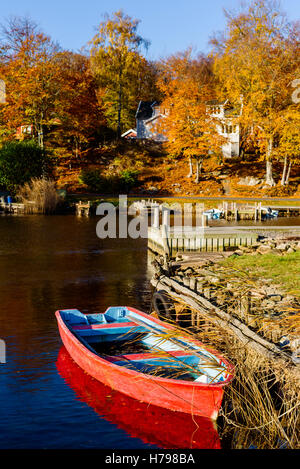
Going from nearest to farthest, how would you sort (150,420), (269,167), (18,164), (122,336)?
1. (150,420)
2. (122,336)
3. (18,164)
4. (269,167)

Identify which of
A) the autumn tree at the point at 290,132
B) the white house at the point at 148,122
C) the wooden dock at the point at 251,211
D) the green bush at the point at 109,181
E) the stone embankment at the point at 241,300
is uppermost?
the white house at the point at 148,122

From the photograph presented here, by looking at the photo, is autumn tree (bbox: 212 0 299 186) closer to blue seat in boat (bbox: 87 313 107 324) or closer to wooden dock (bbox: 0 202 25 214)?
wooden dock (bbox: 0 202 25 214)

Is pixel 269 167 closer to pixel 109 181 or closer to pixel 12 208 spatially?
pixel 109 181

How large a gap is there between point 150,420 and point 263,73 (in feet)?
195

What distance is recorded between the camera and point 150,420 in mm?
9914

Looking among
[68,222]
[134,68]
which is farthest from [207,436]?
[134,68]

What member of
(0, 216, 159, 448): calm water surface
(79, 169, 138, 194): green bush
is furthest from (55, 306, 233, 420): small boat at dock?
(79, 169, 138, 194): green bush

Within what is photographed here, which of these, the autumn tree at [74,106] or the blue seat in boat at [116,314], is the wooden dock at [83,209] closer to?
the autumn tree at [74,106]

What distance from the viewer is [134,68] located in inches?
3061

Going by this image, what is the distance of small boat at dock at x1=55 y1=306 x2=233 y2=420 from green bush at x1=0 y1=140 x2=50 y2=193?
4494 cm

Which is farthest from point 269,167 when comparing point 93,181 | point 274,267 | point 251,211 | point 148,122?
point 274,267

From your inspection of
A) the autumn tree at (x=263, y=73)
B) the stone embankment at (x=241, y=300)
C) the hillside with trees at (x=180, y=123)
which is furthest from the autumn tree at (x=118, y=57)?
the stone embankment at (x=241, y=300)

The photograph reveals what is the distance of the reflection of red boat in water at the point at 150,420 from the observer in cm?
923

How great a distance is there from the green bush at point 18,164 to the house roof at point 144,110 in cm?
2821
